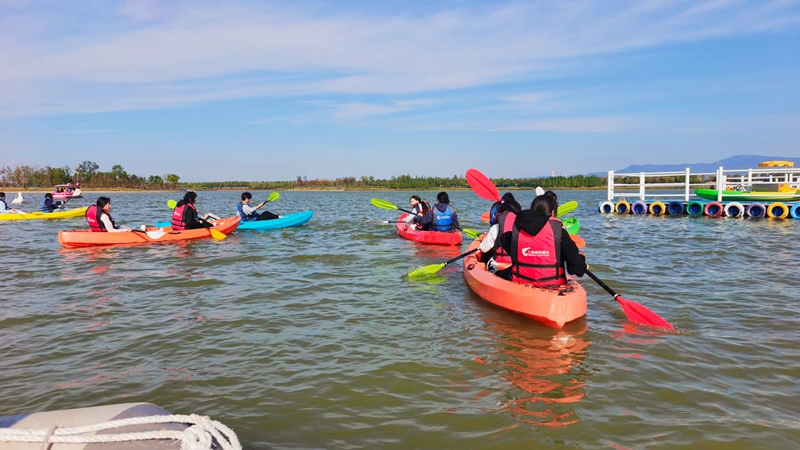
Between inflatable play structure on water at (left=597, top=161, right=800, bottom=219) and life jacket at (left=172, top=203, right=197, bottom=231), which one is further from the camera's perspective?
inflatable play structure on water at (left=597, top=161, right=800, bottom=219)

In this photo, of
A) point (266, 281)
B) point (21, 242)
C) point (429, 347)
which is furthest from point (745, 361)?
point (21, 242)

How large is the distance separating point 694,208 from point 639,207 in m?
2.25

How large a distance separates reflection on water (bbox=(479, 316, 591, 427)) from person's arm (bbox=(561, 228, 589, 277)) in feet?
2.24

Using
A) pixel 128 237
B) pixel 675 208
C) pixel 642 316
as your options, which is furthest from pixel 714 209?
pixel 128 237

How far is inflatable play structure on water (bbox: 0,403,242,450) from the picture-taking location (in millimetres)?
2119

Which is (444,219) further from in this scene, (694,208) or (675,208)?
(675,208)

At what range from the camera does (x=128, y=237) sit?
39.8 feet

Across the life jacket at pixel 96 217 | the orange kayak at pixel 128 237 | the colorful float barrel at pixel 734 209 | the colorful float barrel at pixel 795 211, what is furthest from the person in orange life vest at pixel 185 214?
the colorful float barrel at pixel 795 211

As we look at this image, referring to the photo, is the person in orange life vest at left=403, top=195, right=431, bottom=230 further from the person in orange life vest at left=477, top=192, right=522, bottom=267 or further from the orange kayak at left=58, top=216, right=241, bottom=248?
the orange kayak at left=58, top=216, right=241, bottom=248

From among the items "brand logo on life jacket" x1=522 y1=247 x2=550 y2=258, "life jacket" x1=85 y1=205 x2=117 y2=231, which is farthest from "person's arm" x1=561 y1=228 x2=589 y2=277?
"life jacket" x1=85 y1=205 x2=117 y2=231

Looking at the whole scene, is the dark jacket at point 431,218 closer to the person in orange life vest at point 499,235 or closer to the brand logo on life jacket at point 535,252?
the person in orange life vest at point 499,235

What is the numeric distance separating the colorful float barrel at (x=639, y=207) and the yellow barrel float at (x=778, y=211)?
181 inches

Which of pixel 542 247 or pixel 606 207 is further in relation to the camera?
pixel 606 207

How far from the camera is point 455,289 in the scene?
754 centimetres
